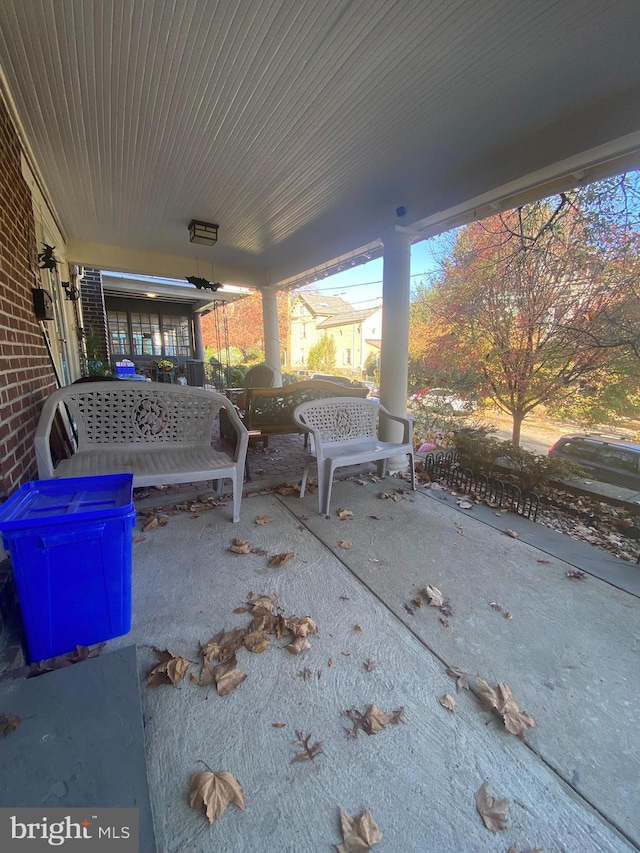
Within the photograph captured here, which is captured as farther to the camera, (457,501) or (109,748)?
(457,501)

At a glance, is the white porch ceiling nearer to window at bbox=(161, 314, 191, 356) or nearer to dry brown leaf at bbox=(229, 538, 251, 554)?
dry brown leaf at bbox=(229, 538, 251, 554)

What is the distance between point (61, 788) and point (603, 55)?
12.6 feet

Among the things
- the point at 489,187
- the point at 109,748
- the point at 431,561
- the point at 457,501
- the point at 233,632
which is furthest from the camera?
the point at 457,501

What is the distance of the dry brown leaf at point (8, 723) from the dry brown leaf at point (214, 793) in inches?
23.7

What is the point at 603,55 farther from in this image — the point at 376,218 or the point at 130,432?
the point at 130,432

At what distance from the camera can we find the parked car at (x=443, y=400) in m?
5.06

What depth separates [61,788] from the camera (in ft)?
3.14

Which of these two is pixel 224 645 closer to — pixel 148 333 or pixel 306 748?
pixel 306 748

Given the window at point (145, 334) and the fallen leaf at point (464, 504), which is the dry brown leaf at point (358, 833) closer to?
the fallen leaf at point (464, 504)

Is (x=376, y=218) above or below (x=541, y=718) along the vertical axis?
above

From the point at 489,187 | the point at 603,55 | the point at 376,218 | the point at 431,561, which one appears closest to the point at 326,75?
the point at 603,55

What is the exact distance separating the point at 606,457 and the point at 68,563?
4547mm

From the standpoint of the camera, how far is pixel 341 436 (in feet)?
10.8

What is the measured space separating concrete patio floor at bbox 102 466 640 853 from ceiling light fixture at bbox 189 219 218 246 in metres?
3.94
